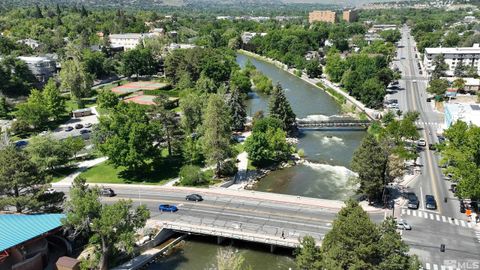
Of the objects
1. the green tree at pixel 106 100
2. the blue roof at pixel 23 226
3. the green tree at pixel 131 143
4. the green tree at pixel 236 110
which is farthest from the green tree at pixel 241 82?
the blue roof at pixel 23 226

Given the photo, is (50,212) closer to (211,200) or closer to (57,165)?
(211,200)

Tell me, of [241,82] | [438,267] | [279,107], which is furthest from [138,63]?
[438,267]

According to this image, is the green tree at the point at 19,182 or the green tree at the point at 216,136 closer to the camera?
the green tree at the point at 19,182

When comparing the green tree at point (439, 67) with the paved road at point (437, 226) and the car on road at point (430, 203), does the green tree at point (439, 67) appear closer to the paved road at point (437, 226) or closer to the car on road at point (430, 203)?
the paved road at point (437, 226)

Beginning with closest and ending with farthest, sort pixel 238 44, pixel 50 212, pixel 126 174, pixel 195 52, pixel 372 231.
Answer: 1. pixel 372 231
2. pixel 50 212
3. pixel 126 174
4. pixel 195 52
5. pixel 238 44

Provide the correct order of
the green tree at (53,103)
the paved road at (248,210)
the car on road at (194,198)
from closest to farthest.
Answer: the paved road at (248,210) → the car on road at (194,198) → the green tree at (53,103)

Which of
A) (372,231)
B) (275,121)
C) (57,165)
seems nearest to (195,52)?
(275,121)
